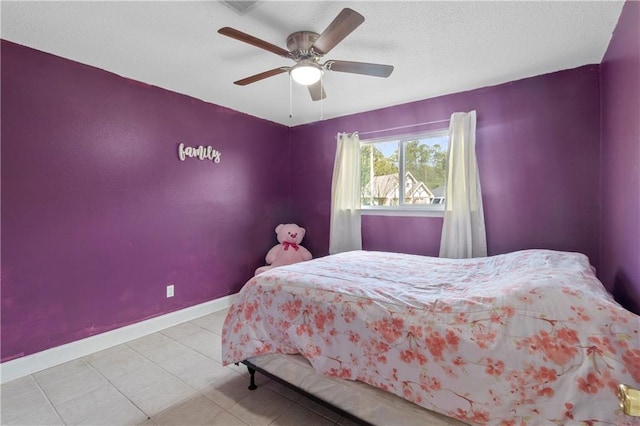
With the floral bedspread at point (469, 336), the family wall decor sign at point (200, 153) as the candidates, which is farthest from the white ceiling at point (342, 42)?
the floral bedspread at point (469, 336)

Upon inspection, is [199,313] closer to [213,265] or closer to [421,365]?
[213,265]

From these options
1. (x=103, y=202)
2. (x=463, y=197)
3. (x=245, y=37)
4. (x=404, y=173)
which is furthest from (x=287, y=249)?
(x=245, y=37)

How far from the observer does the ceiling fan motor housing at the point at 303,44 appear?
5.92 ft

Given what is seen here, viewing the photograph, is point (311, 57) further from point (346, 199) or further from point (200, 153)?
point (346, 199)

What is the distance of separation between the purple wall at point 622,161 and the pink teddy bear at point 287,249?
2.82 m

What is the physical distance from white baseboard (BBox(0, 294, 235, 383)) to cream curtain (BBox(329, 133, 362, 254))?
1618 mm

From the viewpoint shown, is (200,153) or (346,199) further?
(346,199)

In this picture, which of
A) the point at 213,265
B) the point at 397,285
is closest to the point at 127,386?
the point at 213,265

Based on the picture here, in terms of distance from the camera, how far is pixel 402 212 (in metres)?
3.23

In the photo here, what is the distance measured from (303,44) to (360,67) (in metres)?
0.39

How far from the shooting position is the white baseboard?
2.00 m

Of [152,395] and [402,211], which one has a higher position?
[402,211]

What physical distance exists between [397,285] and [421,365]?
0.49m

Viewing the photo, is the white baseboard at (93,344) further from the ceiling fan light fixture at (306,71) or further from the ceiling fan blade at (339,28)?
the ceiling fan blade at (339,28)
